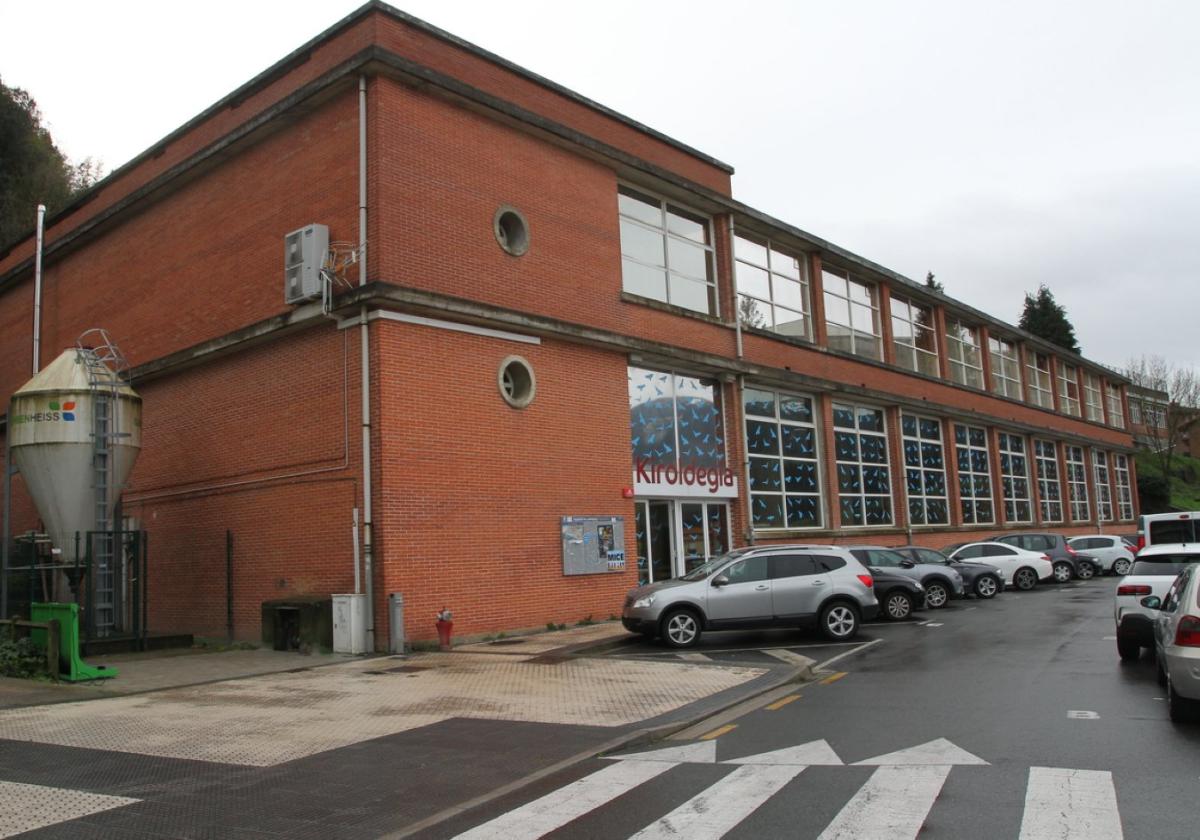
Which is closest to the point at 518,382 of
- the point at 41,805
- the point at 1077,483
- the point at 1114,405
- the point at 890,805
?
the point at 41,805

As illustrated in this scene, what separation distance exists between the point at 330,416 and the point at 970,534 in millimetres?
26017

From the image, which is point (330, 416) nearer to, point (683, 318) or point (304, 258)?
point (304, 258)

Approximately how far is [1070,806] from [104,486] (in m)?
17.4

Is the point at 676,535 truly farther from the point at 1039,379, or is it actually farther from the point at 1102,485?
the point at 1102,485

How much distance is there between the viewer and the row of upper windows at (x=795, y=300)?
22.5 metres

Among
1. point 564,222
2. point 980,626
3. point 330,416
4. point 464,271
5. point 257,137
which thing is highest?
point 257,137

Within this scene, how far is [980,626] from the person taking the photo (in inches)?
688

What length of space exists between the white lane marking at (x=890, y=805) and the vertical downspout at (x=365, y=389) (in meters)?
9.98

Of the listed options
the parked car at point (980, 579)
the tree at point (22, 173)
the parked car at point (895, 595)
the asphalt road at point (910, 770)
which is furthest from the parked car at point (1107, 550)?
the tree at point (22, 173)

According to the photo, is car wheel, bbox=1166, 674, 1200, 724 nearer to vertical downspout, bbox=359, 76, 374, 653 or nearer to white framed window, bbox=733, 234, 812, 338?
vertical downspout, bbox=359, 76, 374, 653

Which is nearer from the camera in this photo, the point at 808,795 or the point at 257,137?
the point at 808,795

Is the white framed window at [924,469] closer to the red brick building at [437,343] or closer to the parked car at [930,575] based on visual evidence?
the red brick building at [437,343]

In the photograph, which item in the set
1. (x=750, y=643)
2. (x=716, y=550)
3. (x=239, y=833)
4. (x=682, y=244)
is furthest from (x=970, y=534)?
(x=239, y=833)

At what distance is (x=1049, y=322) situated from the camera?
76.5 metres
